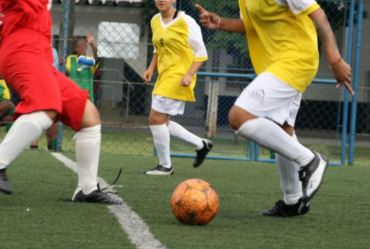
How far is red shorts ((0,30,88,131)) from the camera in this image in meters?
6.86

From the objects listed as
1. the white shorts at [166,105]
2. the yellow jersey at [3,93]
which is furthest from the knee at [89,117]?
the yellow jersey at [3,93]

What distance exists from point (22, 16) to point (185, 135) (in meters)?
5.04

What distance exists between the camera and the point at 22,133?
6918 mm

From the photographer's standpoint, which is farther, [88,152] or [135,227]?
[88,152]

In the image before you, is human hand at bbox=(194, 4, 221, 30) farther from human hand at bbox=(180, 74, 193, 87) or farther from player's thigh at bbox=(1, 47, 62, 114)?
human hand at bbox=(180, 74, 193, 87)

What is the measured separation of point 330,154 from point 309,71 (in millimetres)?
10400

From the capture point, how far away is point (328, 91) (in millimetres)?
27625

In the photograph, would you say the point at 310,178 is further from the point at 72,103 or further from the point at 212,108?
the point at 212,108

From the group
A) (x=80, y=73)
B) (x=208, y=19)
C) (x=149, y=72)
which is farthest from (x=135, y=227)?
(x=80, y=73)

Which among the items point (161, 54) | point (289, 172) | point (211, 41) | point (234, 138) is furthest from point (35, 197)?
point (211, 41)

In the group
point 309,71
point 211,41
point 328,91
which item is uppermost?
point 309,71

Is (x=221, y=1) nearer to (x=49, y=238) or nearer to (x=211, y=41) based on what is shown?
(x=211, y=41)

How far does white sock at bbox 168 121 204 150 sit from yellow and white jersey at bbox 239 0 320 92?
14.3 ft

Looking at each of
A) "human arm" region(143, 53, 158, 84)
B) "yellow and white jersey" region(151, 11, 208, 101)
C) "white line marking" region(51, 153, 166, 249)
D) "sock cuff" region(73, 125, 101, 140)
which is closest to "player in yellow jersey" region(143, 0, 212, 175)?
"yellow and white jersey" region(151, 11, 208, 101)
